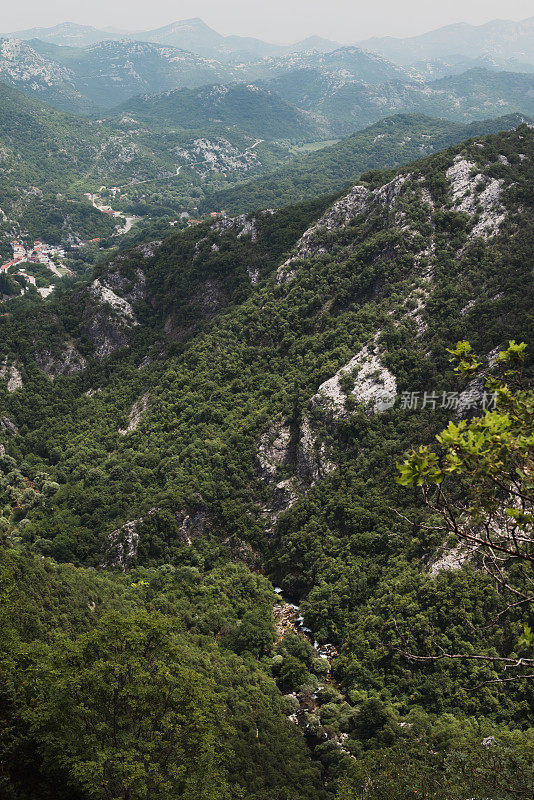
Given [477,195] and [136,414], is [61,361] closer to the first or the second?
[136,414]

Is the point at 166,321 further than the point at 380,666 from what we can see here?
Yes

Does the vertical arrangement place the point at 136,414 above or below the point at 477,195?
below

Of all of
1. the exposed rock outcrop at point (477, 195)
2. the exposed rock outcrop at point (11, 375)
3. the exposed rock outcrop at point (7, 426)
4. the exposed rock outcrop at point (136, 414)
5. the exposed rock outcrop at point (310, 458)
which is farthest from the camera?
the exposed rock outcrop at point (11, 375)

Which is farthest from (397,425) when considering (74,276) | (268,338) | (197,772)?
(74,276)

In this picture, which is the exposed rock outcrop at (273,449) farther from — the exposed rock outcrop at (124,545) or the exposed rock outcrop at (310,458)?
the exposed rock outcrop at (124,545)

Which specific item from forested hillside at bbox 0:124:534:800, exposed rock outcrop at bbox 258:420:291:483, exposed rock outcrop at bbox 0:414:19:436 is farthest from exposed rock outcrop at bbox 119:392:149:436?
exposed rock outcrop at bbox 258:420:291:483

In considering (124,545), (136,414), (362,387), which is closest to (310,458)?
(362,387)

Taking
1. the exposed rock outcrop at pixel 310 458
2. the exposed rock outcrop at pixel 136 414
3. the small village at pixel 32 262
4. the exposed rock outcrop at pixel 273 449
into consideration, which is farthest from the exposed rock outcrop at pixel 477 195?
the small village at pixel 32 262

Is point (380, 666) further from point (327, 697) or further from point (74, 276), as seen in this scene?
point (74, 276)
